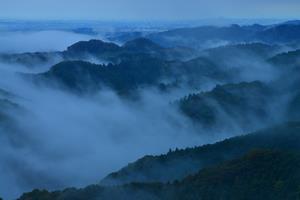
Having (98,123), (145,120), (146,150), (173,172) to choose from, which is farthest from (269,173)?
(98,123)

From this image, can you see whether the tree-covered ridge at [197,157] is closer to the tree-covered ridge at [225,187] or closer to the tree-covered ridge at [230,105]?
the tree-covered ridge at [225,187]

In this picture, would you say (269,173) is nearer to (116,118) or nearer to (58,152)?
(58,152)

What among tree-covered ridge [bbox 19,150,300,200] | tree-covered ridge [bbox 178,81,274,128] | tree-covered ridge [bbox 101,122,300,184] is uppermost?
tree-covered ridge [bbox 178,81,274,128]

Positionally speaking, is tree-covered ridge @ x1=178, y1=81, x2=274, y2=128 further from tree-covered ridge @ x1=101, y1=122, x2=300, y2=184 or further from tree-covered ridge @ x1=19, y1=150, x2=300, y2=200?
tree-covered ridge @ x1=19, y1=150, x2=300, y2=200

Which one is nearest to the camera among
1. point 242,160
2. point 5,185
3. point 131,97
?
point 242,160

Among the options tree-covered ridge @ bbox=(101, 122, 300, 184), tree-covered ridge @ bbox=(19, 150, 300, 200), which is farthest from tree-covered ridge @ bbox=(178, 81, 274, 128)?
tree-covered ridge @ bbox=(19, 150, 300, 200)

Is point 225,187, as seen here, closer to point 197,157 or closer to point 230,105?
point 197,157

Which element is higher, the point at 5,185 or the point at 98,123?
the point at 98,123
